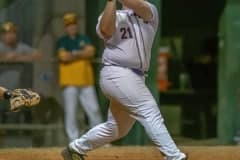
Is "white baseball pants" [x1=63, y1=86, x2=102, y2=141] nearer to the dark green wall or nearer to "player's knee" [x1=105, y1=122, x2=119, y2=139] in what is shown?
the dark green wall

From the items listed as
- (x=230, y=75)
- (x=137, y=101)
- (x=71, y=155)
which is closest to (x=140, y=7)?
(x=137, y=101)

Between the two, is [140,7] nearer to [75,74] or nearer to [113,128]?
[113,128]

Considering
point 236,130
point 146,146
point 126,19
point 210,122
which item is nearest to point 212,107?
point 210,122

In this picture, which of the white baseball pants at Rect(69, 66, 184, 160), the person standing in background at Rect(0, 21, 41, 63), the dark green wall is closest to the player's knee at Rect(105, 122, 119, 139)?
the white baseball pants at Rect(69, 66, 184, 160)

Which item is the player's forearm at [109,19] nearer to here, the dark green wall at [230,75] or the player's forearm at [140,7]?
the player's forearm at [140,7]

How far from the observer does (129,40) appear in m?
7.33

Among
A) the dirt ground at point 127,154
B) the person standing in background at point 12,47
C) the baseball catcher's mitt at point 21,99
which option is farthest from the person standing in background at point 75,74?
the baseball catcher's mitt at point 21,99

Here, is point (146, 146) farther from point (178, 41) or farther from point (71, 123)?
point (178, 41)

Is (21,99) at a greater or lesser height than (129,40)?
lesser

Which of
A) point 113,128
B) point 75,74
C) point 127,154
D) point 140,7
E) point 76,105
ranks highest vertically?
point 140,7

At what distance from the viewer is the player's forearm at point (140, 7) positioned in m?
7.09

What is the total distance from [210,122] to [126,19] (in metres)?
6.11

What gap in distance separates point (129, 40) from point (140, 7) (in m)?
0.36

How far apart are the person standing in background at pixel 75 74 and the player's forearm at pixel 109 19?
3711 millimetres
